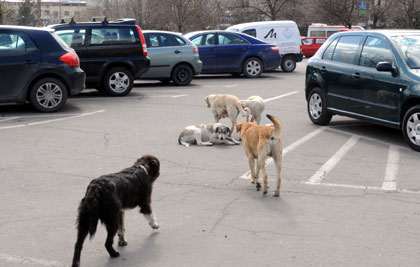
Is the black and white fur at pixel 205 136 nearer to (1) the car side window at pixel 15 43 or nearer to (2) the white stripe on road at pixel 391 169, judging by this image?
(2) the white stripe on road at pixel 391 169

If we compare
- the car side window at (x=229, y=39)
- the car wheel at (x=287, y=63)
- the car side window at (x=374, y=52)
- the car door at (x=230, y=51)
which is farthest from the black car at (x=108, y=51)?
the car wheel at (x=287, y=63)

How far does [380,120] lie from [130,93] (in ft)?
25.9

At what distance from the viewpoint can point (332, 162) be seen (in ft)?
25.8

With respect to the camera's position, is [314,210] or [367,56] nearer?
[314,210]

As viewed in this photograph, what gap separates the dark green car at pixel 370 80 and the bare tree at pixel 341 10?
155 feet

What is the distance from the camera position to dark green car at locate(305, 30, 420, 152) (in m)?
8.60

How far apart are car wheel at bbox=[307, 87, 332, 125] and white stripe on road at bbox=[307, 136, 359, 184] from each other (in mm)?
1123

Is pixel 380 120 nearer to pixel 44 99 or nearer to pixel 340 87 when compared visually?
→ pixel 340 87

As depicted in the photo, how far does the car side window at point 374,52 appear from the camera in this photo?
913 cm

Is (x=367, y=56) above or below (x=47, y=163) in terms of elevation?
above

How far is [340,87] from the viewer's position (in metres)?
10.1

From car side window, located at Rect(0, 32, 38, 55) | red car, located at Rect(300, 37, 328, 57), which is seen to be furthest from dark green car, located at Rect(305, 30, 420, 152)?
red car, located at Rect(300, 37, 328, 57)

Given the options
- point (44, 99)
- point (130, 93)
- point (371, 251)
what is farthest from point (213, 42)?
point (371, 251)

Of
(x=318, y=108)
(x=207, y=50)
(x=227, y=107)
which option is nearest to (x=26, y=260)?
(x=227, y=107)
